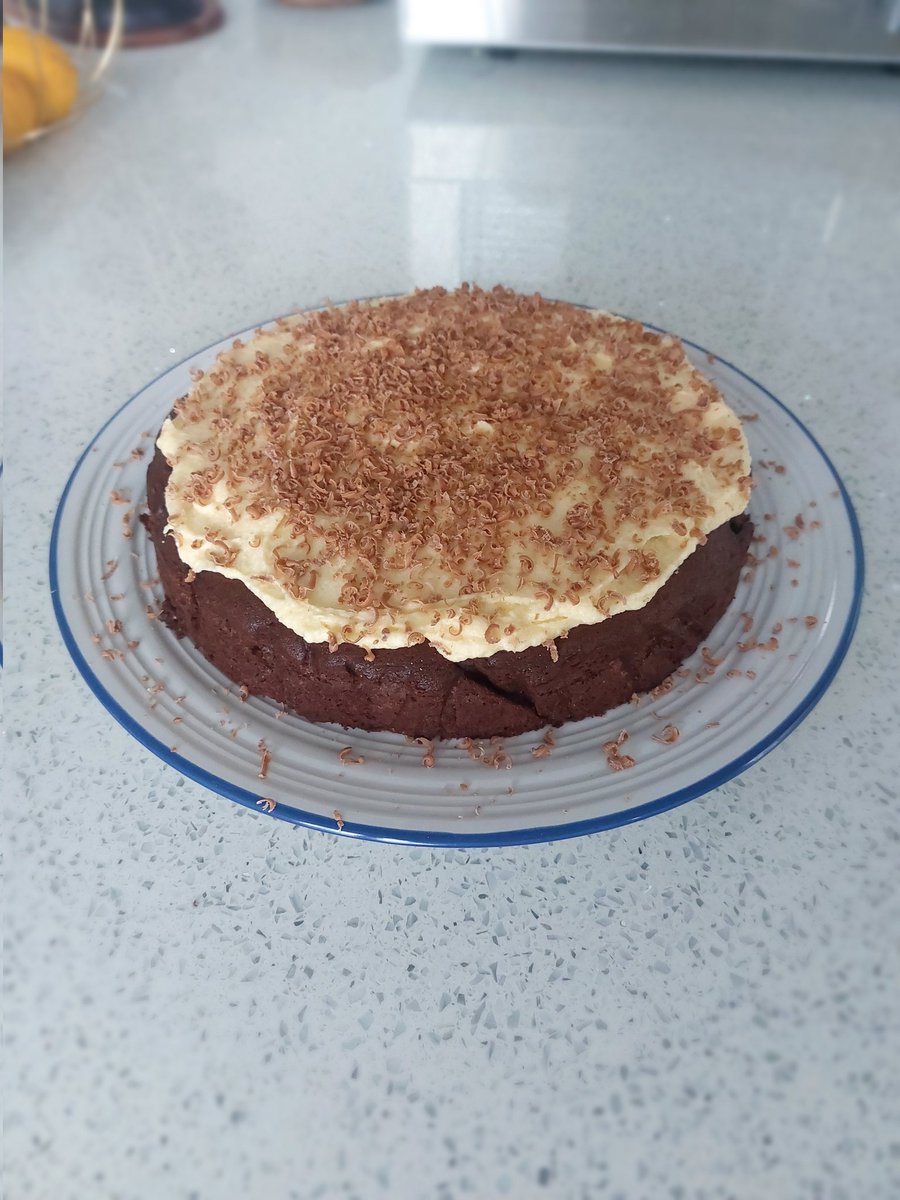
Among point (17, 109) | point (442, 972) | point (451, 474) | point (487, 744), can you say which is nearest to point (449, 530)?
point (451, 474)

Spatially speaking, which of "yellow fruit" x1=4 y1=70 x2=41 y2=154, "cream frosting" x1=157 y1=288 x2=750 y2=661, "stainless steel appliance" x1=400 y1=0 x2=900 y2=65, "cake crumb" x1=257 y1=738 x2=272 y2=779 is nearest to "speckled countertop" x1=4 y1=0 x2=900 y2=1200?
"cake crumb" x1=257 y1=738 x2=272 y2=779

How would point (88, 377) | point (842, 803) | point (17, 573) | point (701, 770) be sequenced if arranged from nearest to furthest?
1. point (701, 770)
2. point (842, 803)
3. point (17, 573)
4. point (88, 377)

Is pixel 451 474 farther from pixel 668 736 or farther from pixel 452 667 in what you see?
pixel 668 736

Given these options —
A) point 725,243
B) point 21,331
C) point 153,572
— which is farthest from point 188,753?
point 725,243

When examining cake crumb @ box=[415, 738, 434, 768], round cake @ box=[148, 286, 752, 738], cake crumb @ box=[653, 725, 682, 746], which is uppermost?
round cake @ box=[148, 286, 752, 738]

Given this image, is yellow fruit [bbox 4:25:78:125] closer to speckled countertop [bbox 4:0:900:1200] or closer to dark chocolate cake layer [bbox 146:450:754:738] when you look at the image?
speckled countertop [bbox 4:0:900:1200]

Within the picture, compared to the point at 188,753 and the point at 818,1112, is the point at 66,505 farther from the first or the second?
the point at 818,1112
